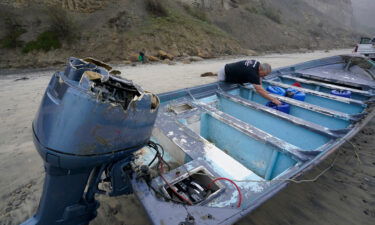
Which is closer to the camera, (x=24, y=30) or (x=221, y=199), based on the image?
(x=221, y=199)

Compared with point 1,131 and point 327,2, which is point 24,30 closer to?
point 1,131

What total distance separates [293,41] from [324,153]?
2832 cm

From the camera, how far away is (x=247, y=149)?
2.12 meters

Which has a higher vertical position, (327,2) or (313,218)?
(327,2)

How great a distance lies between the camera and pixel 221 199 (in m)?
1.23

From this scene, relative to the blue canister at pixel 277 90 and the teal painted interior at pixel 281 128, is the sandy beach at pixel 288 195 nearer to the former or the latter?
the teal painted interior at pixel 281 128

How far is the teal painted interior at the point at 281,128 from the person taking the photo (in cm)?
208

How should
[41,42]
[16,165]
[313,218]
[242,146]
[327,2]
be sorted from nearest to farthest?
[313,218], [242,146], [16,165], [41,42], [327,2]

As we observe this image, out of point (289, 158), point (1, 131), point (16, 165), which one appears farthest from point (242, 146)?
point (1, 131)

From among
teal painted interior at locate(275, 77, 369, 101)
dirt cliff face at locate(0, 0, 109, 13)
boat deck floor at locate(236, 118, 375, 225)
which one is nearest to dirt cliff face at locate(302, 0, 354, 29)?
dirt cliff face at locate(0, 0, 109, 13)

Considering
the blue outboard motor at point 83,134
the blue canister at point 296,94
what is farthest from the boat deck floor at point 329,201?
the blue canister at point 296,94

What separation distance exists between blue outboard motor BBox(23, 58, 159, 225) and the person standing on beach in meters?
2.51

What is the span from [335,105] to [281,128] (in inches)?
66.6

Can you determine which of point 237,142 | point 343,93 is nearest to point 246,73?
point 237,142
